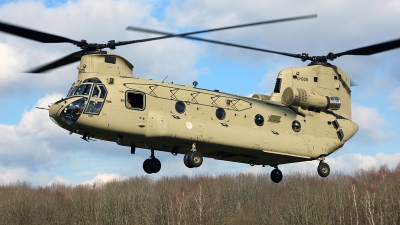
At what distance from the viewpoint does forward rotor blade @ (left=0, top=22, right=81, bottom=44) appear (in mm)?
21312

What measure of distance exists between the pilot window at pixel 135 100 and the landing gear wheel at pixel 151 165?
330cm

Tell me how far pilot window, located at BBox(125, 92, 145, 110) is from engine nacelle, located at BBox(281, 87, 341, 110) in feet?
23.9

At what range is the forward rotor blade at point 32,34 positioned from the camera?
21312 mm

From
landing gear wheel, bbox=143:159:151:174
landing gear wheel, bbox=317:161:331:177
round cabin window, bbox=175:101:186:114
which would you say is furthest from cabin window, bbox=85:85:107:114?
landing gear wheel, bbox=317:161:331:177

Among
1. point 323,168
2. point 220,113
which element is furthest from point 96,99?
point 323,168

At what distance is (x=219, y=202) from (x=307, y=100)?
5200 centimetres

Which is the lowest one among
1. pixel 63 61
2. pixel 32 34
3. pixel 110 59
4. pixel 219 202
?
pixel 219 202

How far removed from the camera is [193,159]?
23562 millimetres

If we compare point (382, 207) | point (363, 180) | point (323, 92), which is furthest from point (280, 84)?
point (363, 180)

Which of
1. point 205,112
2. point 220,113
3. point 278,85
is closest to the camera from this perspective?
point 205,112

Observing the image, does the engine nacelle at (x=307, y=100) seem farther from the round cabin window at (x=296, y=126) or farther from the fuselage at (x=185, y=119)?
the round cabin window at (x=296, y=126)

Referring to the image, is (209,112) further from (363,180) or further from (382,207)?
(363,180)

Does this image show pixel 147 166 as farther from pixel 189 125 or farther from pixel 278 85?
pixel 278 85

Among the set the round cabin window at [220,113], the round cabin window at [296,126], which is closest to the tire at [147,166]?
the round cabin window at [220,113]
